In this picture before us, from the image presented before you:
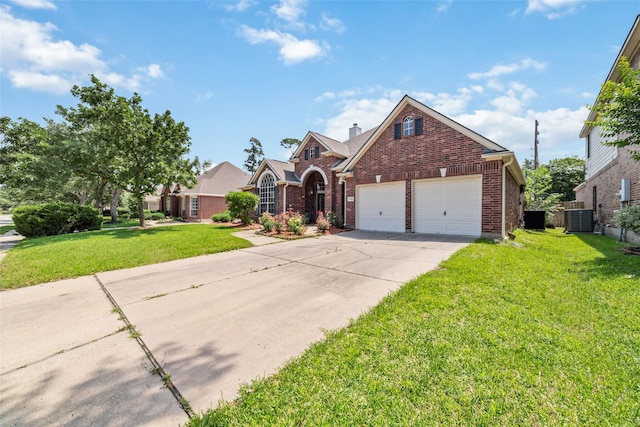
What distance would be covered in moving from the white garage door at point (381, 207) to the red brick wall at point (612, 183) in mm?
7391

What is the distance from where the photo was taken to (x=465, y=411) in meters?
1.74

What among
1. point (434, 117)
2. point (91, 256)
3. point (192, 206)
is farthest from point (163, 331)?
point (192, 206)

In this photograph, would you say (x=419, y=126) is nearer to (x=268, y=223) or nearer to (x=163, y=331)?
(x=268, y=223)

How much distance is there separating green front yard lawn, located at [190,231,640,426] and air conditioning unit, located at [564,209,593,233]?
1237 cm

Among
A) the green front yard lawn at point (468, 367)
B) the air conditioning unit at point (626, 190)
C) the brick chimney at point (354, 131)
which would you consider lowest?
the green front yard lawn at point (468, 367)

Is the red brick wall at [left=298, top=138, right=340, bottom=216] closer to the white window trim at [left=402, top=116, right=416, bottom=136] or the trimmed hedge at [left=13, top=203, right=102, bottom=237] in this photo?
the white window trim at [left=402, top=116, right=416, bottom=136]

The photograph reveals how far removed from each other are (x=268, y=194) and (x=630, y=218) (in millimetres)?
17049

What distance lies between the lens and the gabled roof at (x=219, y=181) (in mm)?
24688

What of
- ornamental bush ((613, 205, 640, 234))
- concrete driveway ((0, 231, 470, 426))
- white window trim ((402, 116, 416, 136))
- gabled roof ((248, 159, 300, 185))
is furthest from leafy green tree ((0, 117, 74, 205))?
ornamental bush ((613, 205, 640, 234))

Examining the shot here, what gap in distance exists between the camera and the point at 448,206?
10320 mm

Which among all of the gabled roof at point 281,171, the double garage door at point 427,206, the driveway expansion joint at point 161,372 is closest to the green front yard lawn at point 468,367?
the driveway expansion joint at point 161,372

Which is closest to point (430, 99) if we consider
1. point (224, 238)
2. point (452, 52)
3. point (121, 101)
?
point (452, 52)

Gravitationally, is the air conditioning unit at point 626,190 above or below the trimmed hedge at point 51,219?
above

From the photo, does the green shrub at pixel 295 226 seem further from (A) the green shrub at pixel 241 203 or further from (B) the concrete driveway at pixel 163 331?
(B) the concrete driveway at pixel 163 331
